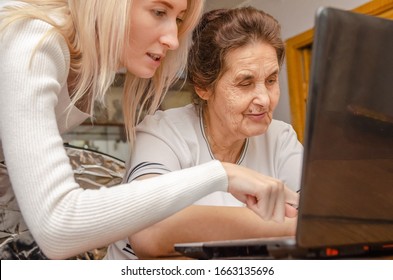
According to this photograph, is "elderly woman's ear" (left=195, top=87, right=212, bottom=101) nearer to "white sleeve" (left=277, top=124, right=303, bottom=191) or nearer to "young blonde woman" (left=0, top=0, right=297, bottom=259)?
"white sleeve" (left=277, top=124, right=303, bottom=191)

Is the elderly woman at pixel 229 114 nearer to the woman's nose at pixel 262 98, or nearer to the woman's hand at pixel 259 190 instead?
the woman's nose at pixel 262 98

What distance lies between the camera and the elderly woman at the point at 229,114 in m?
1.00

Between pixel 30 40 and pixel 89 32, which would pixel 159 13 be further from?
pixel 30 40

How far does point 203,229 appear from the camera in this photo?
76 cm

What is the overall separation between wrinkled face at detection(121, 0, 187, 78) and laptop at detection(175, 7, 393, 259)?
0.42 m

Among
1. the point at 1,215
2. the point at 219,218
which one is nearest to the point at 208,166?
the point at 219,218

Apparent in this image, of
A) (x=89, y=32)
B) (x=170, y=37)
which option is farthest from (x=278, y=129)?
(x=89, y=32)

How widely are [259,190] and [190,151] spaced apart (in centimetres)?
44

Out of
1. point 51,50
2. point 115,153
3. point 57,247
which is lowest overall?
point 115,153

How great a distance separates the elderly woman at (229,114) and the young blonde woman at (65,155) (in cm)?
26

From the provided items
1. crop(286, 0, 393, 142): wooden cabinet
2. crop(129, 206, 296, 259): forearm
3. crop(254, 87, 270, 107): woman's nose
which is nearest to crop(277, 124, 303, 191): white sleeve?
crop(254, 87, 270, 107): woman's nose

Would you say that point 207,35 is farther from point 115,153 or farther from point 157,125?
point 115,153

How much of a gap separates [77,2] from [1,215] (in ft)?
1.47

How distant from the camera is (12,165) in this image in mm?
580
